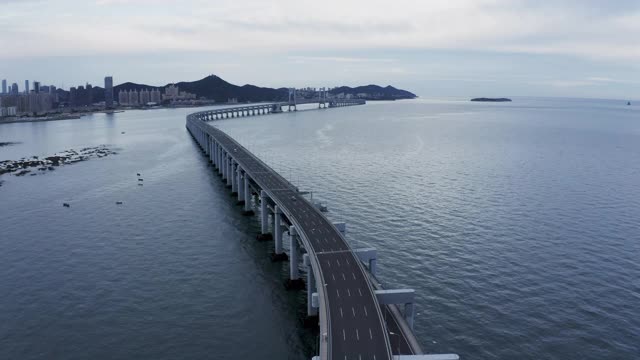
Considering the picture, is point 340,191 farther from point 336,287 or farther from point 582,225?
point 336,287

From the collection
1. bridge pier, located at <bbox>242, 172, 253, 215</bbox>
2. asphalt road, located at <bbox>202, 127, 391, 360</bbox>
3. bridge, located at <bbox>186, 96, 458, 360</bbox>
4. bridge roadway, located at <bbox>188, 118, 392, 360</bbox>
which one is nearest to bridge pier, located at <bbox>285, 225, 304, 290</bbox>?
bridge, located at <bbox>186, 96, 458, 360</bbox>

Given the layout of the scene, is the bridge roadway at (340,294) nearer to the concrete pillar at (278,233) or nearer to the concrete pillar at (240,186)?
the concrete pillar at (278,233)

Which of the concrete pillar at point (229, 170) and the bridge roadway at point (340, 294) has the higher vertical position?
the concrete pillar at point (229, 170)

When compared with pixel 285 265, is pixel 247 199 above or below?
above

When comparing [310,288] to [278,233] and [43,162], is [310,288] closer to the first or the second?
[278,233]

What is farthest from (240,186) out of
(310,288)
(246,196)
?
(310,288)

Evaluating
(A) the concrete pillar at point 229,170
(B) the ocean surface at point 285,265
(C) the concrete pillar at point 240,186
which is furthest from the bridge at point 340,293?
(A) the concrete pillar at point 229,170
